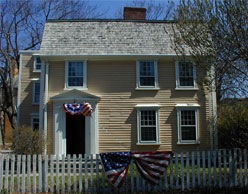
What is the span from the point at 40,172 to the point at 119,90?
24.3 feet

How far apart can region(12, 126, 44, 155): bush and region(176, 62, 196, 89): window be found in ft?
24.9

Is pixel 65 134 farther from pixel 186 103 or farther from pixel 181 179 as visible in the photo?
pixel 181 179

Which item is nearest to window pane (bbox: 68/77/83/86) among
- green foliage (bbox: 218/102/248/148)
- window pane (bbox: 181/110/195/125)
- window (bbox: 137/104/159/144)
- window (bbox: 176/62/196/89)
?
window (bbox: 137/104/159/144)

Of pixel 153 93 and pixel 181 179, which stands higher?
pixel 153 93

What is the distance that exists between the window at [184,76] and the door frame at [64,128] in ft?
15.1

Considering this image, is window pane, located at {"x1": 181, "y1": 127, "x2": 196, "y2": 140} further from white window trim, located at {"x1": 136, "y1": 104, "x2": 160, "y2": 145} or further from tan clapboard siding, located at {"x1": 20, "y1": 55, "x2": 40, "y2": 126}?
tan clapboard siding, located at {"x1": 20, "y1": 55, "x2": 40, "y2": 126}

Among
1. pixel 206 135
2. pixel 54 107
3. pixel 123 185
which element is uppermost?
pixel 54 107

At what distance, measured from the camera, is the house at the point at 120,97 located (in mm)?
14578

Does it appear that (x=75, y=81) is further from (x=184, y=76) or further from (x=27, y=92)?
(x=27, y=92)

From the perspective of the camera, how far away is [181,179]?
873 centimetres

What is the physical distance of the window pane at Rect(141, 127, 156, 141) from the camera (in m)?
14.8

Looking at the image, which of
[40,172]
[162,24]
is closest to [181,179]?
[40,172]

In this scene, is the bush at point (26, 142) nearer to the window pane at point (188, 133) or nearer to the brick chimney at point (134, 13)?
the window pane at point (188, 133)

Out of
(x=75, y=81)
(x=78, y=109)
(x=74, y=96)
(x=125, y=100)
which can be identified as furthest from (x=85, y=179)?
(x=75, y=81)
